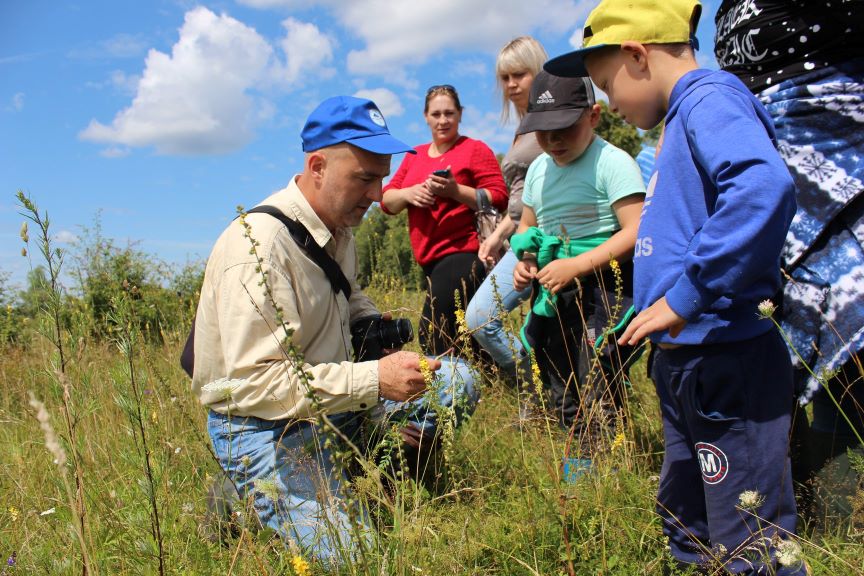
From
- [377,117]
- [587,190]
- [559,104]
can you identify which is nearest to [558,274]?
[587,190]

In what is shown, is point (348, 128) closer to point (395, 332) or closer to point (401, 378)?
point (395, 332)

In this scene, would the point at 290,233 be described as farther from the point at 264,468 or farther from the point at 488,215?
the point at 488,215

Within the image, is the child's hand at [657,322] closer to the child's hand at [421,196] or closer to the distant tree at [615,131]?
the child's hand at [421,196]

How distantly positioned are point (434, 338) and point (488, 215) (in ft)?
2.99

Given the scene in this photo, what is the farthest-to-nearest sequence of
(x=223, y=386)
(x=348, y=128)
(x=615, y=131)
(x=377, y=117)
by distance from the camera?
(x=615, y=131) → (x=377, y=117) → (x=348, y=128) → (x=223, y=386)

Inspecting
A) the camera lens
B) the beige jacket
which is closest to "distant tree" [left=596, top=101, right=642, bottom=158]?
the camera lens

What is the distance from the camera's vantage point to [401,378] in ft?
7.68

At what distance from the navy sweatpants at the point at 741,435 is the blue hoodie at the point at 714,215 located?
69 mm

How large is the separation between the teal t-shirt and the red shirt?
3.85 ft

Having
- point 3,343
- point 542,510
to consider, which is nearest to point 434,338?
point 542,510

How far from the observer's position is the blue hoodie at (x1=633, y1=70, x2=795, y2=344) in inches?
59.4

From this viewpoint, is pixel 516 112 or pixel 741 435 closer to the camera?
pixel 741 435

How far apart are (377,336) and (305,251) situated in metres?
0.60

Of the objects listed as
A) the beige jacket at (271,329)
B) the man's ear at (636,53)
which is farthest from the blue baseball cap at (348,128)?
the man's ear at (636,53)
